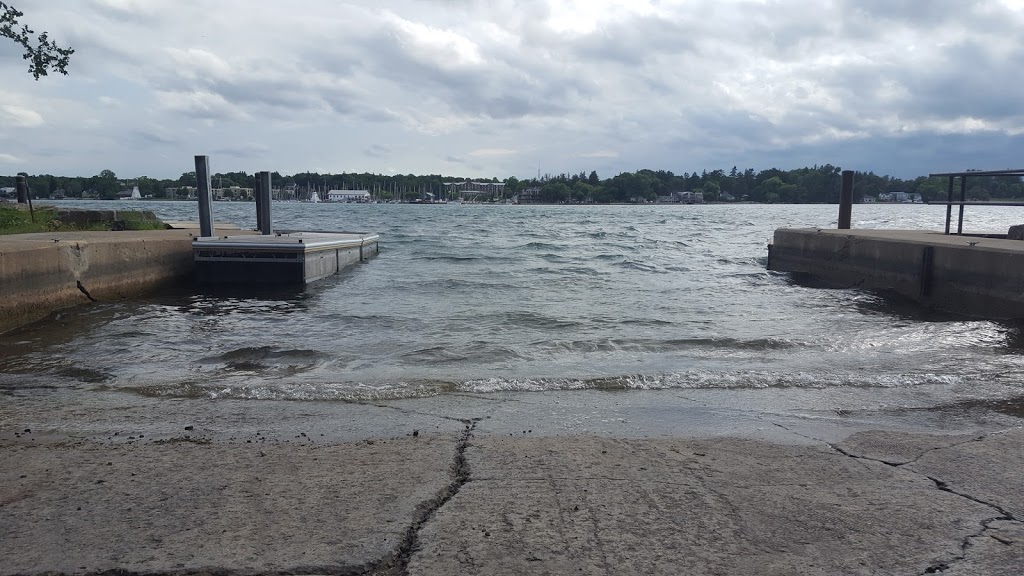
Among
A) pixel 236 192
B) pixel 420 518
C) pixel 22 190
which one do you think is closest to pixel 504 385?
pixel 420 518

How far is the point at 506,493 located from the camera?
363 centimetres

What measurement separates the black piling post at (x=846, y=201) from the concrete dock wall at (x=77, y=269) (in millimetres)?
18473

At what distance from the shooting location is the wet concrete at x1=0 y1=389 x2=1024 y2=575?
2922mm

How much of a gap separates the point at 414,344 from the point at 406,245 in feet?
78.5

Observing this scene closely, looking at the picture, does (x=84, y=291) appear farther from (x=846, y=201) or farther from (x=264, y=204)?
(x=846, y=201)

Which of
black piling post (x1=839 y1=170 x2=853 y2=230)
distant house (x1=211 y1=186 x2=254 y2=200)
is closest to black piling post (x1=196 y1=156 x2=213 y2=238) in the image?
black piling post (x1=839 y1=170 x2=853 y2=230)

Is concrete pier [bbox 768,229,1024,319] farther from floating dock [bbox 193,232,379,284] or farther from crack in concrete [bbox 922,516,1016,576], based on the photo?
floating dock [bbox 193,232,379,284]

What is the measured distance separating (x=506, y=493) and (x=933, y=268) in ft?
41.0

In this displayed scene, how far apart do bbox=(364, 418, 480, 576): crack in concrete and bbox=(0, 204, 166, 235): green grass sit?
50.6 feet

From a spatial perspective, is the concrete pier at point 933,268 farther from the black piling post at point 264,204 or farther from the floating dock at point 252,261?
the black piling post at point 264,204

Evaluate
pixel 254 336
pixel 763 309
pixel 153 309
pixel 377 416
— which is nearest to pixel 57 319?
pixel 153 309

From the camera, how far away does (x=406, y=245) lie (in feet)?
108

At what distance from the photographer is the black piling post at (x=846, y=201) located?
807 inches

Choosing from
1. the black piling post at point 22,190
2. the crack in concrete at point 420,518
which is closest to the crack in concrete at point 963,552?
the crack in concrete at point 420,518
